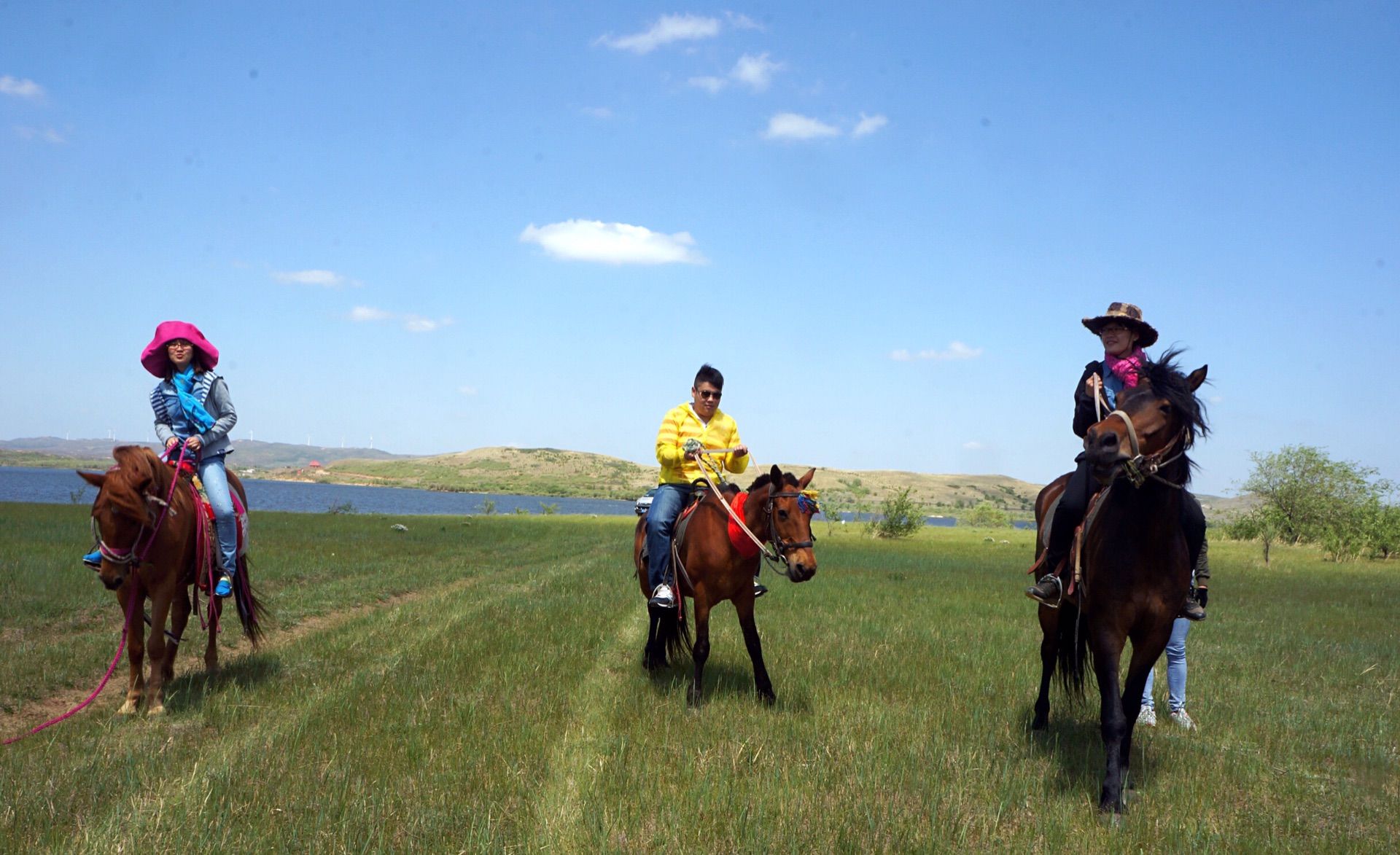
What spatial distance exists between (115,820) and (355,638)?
642cm

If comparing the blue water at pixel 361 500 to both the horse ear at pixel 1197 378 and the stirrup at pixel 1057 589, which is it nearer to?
the stirrup at pixel 1057 589

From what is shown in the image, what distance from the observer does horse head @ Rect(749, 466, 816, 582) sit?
281 inches

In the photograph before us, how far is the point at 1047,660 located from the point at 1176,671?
131 cm

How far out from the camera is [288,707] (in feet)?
23.6

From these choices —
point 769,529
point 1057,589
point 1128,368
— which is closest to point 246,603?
point 769,529

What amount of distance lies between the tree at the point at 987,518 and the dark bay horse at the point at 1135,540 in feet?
243

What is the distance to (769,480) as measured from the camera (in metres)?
7.75

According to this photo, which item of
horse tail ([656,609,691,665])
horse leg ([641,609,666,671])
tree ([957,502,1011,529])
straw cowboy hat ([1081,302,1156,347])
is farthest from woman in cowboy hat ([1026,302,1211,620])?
tree ([957,502,1011,529])

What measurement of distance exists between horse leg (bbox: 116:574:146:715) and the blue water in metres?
6.84

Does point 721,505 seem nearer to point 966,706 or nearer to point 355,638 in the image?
point 966,706

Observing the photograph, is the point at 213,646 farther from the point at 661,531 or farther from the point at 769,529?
the point at 769,529

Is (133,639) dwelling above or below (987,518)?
above

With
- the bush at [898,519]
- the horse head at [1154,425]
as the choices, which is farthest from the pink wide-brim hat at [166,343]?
the bush at [898,519]

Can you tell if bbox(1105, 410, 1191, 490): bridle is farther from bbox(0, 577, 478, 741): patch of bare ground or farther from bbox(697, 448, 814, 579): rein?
bbox(0, 577, 478, 741): patch of bare ground
